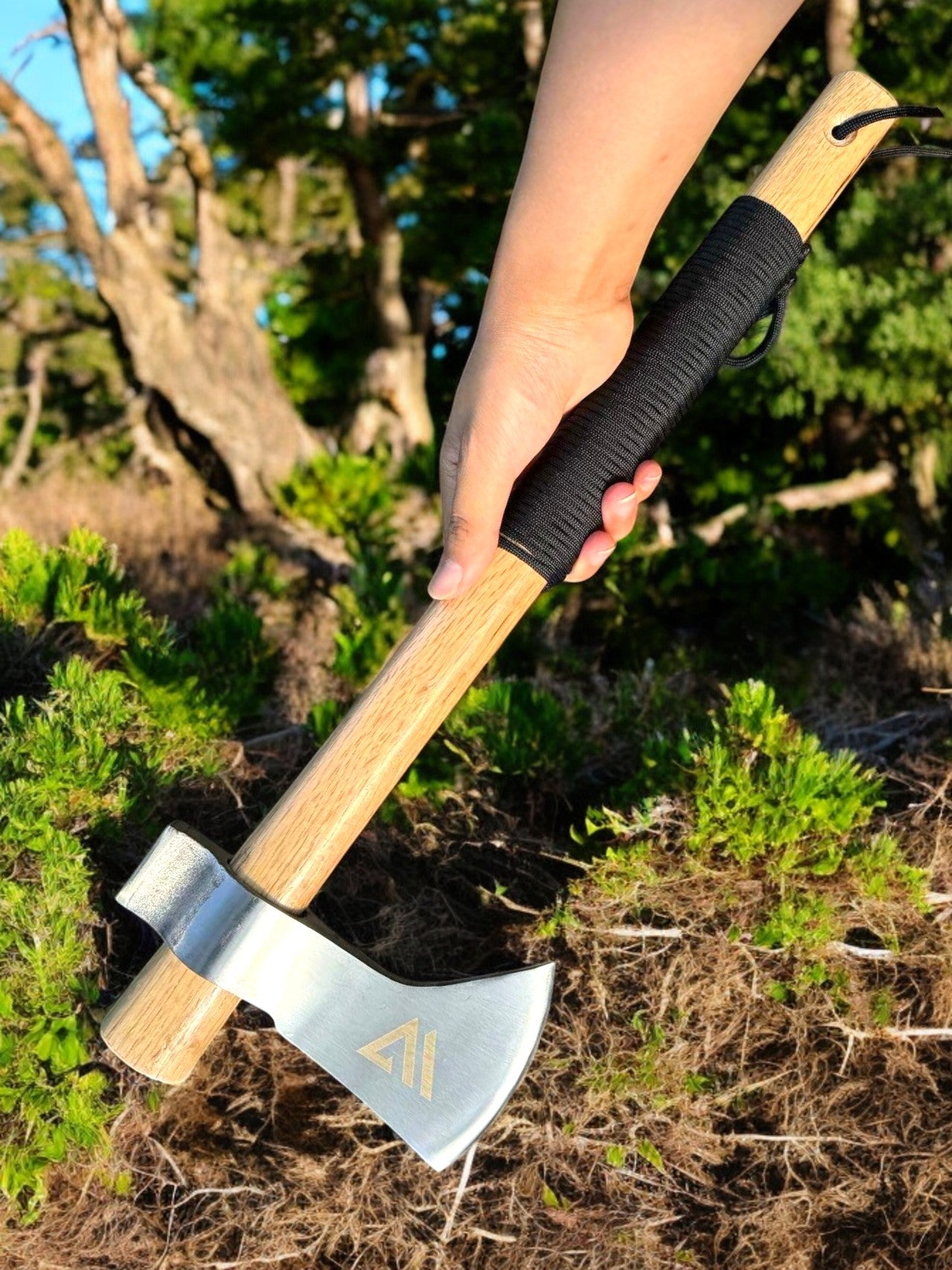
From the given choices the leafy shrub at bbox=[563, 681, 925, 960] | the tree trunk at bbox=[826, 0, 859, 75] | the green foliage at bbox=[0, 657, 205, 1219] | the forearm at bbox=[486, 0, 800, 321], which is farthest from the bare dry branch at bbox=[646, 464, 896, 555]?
the forearm at bbox=[486, 0, 800, 321]

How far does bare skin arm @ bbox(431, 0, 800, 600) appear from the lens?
97 cm

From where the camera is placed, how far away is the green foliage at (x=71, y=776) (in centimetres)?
138

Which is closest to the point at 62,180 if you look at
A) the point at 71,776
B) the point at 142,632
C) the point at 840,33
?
the point at 840,33

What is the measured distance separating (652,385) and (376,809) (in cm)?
55

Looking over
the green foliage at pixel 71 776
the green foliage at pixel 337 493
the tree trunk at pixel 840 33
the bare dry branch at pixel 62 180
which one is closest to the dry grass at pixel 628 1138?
the green foliage at pixel 71 776

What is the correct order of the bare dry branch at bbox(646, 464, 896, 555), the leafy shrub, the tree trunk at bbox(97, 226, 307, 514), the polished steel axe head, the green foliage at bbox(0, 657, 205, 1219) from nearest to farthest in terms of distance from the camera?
1. the polished steel axe head
2. the green foliage at bbox(0, 657, 205, 1219)
3. the leafy shrub
4. the bare dry branch at bbox(646, 464, 896, 555)
5. the tree trunk at bbox(97, 226, 307, 514)

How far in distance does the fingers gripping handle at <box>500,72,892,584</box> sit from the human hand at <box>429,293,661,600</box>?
0.03m

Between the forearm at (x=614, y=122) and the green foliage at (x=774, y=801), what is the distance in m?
0.72

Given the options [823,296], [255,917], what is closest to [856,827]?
[255,917]

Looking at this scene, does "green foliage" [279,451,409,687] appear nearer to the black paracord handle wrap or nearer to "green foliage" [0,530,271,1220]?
"green foliage" [0,530,271,1220]

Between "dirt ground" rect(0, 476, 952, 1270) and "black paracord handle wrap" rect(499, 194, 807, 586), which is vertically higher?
"black paracord handle wrap" rect(499, 194, 807, 586)

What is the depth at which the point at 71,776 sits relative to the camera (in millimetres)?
1539

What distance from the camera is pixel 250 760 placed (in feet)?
6.45

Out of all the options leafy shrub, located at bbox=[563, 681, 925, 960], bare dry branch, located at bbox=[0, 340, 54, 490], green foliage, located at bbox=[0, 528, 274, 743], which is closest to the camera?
leafy shrub, located at bbox=[563, 681, 925, 960]
